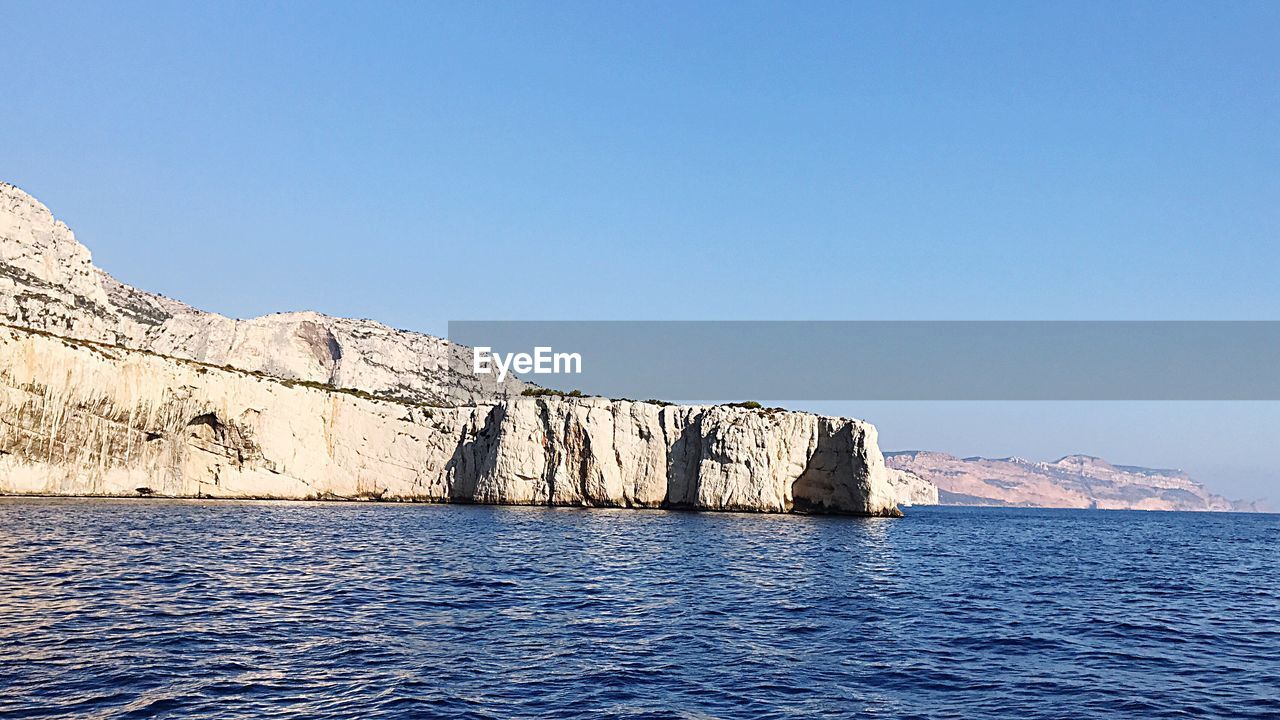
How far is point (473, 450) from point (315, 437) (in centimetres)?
1827

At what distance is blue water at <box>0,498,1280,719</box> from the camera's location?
1482 cm

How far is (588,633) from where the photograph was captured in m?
21.0

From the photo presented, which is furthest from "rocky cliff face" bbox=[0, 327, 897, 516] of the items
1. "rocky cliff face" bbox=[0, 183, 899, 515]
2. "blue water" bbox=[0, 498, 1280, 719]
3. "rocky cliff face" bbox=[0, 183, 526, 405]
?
"blue water" bbox=[0, 498, 1280, 719]

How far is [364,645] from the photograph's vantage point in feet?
60.9

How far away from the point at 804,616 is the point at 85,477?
74.3 meters

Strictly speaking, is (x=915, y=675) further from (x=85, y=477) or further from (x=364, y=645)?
(x=85, y=477)

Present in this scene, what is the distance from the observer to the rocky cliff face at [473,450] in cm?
8256

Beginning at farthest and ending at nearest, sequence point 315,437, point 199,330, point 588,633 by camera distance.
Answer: point 199,330, point 315,437, point 588,633

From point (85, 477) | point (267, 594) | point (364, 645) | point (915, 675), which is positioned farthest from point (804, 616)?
point (85, 477)

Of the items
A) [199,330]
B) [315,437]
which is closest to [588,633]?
[315,437]

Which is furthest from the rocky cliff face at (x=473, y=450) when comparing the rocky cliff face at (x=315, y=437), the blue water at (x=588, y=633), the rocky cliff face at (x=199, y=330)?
the blue water at (x=588, y=633)

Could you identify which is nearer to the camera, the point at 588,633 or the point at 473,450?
the point at 588,633

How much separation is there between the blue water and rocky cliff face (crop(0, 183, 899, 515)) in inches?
1385

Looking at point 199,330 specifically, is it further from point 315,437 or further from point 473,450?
point 473,450
